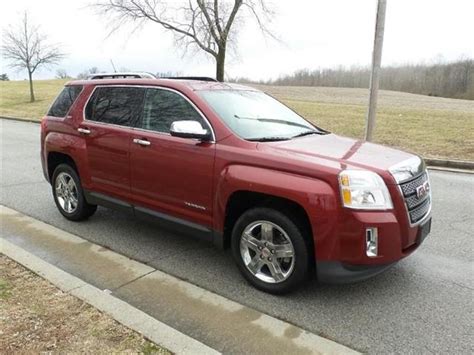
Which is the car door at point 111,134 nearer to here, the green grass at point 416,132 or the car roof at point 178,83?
the car roof at point 178,83

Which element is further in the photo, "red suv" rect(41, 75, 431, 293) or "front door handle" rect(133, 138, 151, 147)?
"front door handle" rect(133, 138, 151, 147)

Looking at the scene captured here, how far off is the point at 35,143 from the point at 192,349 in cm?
1143

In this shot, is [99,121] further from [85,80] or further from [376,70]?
[376,70]

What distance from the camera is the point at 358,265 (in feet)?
10.4

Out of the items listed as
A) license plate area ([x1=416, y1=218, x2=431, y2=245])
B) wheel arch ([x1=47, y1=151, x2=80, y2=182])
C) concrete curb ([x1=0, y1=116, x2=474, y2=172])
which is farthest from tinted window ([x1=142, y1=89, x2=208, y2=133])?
concrete curb ([x1=0, y1=116, x2=474, y2=172])

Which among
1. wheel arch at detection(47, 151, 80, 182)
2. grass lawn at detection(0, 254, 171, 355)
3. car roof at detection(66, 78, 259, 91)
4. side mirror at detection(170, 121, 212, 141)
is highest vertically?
car roof at detection(66, 78, 259, 91)

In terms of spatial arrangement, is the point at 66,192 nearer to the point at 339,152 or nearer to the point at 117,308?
the point at 117,308

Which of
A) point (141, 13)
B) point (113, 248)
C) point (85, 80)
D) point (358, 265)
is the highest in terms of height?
point (141, 13)

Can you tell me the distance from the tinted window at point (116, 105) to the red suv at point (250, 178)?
0.01 metres

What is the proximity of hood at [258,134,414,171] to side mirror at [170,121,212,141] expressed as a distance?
0.51m

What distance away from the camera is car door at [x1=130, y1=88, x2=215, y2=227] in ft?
12.6

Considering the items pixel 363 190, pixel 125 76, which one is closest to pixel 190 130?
pixel 363 190

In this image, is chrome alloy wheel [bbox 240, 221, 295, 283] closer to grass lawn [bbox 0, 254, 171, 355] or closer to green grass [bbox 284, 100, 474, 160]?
grass lawn [bbox 0, 254, 171, 355]

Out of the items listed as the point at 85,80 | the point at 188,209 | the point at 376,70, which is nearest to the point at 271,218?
the point at 188,209
